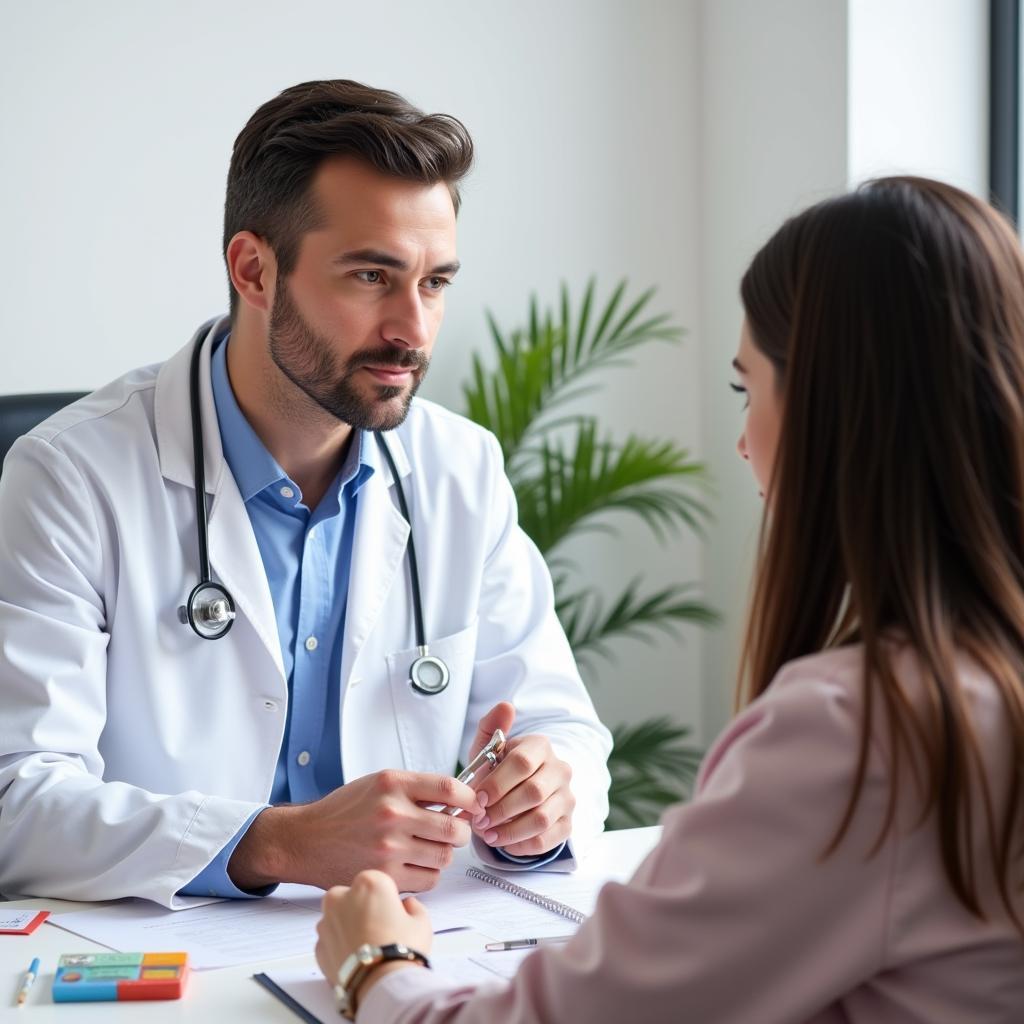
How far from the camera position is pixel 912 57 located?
2.78 meters

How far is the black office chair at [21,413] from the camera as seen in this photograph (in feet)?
6.15

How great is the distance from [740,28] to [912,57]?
0.50m

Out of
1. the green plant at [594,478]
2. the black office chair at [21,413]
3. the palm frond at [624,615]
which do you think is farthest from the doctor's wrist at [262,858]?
the palm frond at [624,615]

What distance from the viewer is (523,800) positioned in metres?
1.49

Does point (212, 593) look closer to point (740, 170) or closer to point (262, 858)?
point (262, 858)

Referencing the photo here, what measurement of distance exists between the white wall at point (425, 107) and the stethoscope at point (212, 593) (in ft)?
2.90

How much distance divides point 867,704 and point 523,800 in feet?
2.45

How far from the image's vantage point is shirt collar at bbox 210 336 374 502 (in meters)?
1.80

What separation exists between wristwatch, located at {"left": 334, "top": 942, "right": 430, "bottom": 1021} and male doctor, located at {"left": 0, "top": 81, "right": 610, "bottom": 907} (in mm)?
352

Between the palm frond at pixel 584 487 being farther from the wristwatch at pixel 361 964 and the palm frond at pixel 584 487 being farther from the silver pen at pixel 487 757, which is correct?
the wristwatch at pixel 361 964

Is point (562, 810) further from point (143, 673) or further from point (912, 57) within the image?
point (912, 57)

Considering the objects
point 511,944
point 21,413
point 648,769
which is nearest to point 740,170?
point 648,769

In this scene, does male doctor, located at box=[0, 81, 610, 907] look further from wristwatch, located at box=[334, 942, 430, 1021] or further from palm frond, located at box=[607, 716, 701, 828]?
palm frond, located at box=[607, 716, 701, 828]

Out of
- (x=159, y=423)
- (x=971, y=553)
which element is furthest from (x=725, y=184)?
(x=971, y=553)
